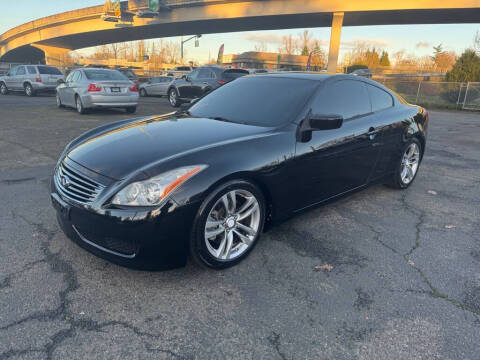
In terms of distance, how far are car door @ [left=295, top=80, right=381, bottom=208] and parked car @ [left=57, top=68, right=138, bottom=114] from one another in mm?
8615

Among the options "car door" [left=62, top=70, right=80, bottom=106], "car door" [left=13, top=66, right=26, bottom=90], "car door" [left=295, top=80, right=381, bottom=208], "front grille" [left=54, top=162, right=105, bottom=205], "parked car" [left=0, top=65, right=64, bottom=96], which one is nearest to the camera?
"front grille" [left=54, top=162, right=105, bottom=205]

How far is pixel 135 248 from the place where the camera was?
2.35 metres

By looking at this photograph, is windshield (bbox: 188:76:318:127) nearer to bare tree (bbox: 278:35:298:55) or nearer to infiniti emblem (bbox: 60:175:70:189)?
infiniti emblem (bbox: 60:175:70:189)

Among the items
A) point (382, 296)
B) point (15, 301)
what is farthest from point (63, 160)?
point (382, 296)

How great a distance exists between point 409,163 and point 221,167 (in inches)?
137

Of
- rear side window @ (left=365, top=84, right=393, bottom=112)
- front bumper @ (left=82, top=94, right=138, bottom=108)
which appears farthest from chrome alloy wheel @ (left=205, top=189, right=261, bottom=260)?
front bumper @ (left=82, top=94, right=138, bottom=108)

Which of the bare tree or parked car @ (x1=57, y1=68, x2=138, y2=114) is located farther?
the bare tree

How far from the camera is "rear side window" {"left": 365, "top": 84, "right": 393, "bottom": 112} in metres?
4.13

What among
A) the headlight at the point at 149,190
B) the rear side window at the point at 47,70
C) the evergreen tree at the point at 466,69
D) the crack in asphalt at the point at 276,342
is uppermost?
the evergreen tree at the point at 466,69

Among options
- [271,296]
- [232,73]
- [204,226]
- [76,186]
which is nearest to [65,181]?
[76,186]

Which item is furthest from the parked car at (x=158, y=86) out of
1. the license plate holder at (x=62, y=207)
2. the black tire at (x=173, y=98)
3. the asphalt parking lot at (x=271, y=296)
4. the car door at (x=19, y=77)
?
the license plate holder at (x=62, y=207)

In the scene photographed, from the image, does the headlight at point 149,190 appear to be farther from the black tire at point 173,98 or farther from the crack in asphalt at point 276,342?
the black tire at point 173,98

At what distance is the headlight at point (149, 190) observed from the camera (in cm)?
233

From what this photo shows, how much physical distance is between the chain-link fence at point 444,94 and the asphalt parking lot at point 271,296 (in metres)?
18.0
